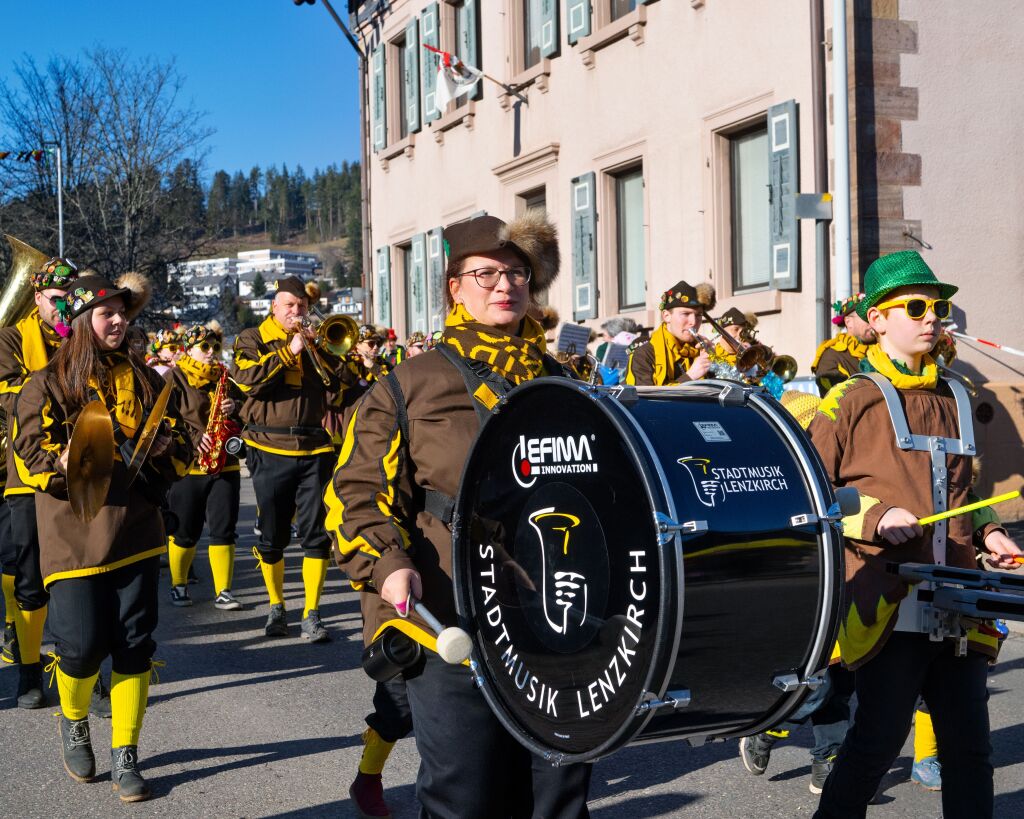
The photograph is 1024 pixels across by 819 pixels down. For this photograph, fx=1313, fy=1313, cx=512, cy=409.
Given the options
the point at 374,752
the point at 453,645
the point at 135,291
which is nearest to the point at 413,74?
the point at 135,291

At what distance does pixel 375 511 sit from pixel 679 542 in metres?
0.95

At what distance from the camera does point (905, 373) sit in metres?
3.65

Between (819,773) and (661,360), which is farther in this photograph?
(661,360)

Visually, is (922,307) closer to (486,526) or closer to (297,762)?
(486,526)

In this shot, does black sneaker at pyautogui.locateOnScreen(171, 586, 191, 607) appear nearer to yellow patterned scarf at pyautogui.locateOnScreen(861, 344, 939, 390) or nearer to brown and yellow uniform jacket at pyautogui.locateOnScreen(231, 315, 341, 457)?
brown and yellow uniform jacket at pyautogui.locateOnScreen(231, 315, 341, 457)

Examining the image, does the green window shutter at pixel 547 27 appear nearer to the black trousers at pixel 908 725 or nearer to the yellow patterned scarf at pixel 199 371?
the yellow patterned scarf at pixel 199 371

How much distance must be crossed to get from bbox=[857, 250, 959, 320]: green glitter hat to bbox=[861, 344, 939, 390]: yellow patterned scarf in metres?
0.16

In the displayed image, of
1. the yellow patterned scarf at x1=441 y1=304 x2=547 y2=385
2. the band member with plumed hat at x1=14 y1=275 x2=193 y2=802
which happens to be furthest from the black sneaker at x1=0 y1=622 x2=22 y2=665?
the yellow patterned scarf at x1=441 y1=304 x2=547 y2=385

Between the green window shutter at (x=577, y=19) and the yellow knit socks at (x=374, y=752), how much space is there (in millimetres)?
12977

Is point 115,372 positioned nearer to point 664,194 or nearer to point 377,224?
point 664,194

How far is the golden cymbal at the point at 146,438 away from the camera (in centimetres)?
484

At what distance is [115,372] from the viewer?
507 cm

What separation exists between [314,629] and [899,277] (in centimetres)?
490

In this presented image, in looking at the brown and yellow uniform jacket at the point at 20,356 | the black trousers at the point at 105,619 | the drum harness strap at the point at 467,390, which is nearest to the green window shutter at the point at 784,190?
the brown and yellow uniform jacket at the point at 20,356
